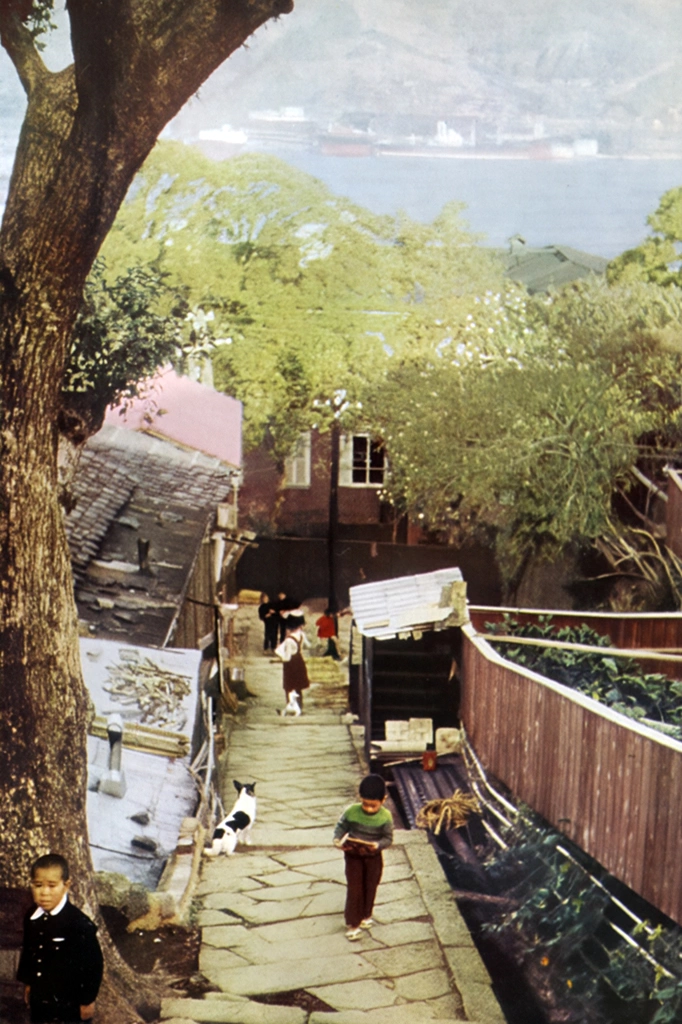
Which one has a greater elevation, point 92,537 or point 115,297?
point 115,297

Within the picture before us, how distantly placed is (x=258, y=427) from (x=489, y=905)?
2.00 metres

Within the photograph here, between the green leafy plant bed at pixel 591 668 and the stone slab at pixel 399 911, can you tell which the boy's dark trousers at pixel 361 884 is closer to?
the stone slab at pixel 399 911

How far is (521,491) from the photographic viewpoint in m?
3.94

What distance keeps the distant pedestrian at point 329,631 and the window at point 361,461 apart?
1.77 feet

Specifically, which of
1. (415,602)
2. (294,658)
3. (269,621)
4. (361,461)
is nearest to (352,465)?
(361,461)

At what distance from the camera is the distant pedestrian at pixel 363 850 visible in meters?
3.68

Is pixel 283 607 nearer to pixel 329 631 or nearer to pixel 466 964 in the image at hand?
pixel 329 631

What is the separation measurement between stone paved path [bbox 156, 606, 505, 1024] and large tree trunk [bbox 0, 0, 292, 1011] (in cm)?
53

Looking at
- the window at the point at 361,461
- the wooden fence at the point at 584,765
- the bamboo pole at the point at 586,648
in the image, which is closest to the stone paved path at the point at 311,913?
the wooden fence at the point at 584,765

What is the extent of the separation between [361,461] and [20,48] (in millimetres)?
1970

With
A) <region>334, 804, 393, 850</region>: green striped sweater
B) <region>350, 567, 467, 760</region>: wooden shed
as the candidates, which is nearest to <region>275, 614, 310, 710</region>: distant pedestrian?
<region>350, 567, 467, 760</region>: wooden shed

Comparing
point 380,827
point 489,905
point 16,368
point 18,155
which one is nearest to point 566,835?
point 489,905

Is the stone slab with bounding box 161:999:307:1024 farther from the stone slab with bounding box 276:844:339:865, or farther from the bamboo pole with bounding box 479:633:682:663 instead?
the bamboo pole with bounding box 479:633:682:663

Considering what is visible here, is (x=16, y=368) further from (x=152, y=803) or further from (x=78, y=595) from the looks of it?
(x=152, y=803)
